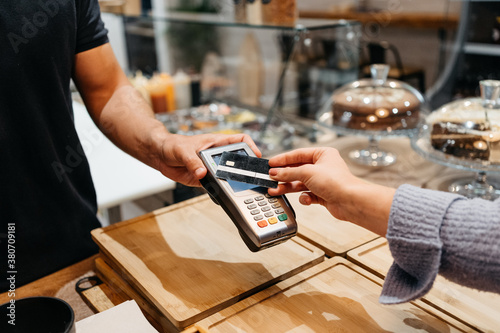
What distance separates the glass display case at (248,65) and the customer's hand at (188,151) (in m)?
0.72

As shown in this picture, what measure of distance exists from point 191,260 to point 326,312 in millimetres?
258

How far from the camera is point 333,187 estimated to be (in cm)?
65

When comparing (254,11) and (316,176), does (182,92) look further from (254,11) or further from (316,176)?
(316,176)

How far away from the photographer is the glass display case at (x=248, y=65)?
168 cm

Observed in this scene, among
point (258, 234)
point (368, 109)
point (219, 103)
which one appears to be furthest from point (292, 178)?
point (219, 103)

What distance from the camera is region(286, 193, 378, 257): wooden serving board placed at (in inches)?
33.0

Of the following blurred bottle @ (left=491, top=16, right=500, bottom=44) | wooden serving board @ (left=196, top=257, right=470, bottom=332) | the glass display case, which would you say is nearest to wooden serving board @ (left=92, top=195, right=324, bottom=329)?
wooden serving board @ (left=196, top=257, right=470, bottom=332)

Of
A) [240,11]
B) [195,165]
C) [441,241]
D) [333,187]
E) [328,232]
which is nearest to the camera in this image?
[441,241]

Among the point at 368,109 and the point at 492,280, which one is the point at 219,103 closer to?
the point at 368,109

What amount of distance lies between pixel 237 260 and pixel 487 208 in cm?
41

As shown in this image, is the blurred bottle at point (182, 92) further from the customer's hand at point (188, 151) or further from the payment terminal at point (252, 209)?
the payment terminal at point (252, 209)

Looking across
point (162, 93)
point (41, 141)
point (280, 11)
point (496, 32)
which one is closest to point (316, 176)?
point (41, 141)

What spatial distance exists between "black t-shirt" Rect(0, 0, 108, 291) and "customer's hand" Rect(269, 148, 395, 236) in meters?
0.48

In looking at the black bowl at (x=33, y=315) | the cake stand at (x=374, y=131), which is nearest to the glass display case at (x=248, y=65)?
the cake stand at (x=374, y=131)
